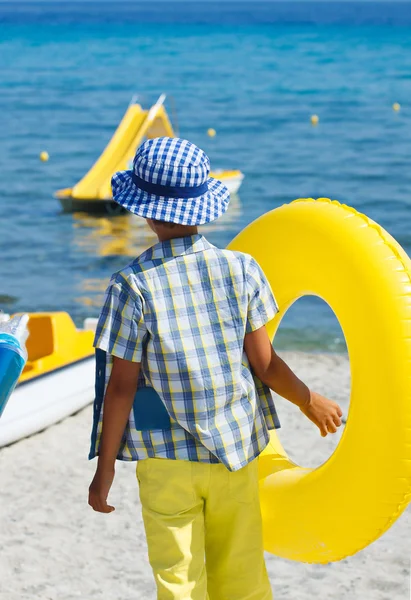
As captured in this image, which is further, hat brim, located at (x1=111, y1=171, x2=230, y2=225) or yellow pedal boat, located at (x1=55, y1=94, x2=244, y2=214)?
yellow pedal boat, located at (x1=55, y1=94, x2=244, y2=214)

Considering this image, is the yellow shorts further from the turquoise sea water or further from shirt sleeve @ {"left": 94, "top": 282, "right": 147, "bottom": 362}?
the turquoise sea water

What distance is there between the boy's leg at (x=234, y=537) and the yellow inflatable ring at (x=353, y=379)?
0.34m

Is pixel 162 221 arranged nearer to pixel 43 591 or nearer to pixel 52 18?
pixel 43 591

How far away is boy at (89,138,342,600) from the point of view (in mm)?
2377

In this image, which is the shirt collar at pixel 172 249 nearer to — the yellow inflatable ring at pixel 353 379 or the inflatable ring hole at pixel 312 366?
the yellow inflatable ring at pixel 353 379

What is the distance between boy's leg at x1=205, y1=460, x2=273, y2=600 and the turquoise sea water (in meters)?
5.65

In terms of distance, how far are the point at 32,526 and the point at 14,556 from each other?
11.9 inches

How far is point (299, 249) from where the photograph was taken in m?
3.02

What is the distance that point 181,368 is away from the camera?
2387 millimetres

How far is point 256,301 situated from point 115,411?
0.41m

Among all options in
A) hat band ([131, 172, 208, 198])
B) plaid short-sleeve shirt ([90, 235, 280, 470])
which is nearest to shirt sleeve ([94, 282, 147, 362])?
plaid short-sleeve shirt ([90, 235, 280, 470])

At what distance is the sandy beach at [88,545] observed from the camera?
3.67m

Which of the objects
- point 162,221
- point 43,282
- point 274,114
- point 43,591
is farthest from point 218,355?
point 274,114

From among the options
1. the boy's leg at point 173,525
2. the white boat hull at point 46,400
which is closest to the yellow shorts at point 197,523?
the boy's leg at point 173,525
